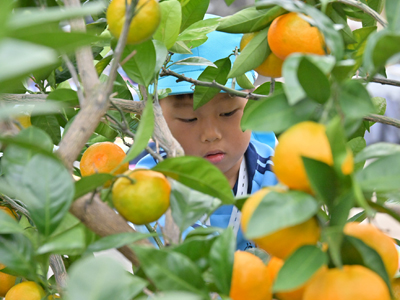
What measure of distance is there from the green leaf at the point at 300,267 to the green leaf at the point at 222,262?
4 centimetres

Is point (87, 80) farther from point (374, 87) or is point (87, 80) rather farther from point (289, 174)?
point (374, 87)

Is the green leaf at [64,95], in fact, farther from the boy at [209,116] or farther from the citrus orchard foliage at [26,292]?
the boy at [209,116]

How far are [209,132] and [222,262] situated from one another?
0.71 metres

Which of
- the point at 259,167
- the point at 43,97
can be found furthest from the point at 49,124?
the point at 259,167

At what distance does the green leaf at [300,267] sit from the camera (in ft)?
0.86

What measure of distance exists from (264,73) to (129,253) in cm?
28

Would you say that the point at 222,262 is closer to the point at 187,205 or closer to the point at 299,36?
the point at 187,205

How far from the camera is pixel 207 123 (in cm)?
99

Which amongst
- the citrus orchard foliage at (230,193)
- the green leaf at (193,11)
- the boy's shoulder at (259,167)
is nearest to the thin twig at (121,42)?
the citrus orchard foliage at (230,193)

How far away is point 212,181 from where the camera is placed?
13.9 inches

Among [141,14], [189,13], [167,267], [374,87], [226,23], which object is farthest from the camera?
[374,87]

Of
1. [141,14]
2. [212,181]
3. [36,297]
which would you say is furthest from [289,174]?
[36,297]

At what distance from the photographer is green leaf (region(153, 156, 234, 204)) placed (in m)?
0.35

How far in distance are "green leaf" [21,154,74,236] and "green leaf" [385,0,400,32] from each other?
270mm
